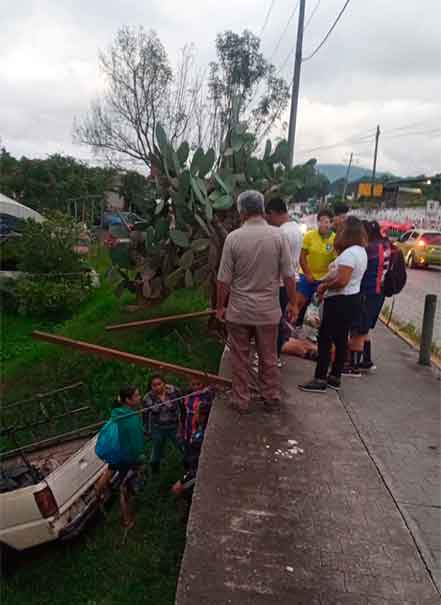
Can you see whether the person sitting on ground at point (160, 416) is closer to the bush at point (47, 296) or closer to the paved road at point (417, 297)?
the paved road at point (417, 297)

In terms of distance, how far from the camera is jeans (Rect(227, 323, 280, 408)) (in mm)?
3801

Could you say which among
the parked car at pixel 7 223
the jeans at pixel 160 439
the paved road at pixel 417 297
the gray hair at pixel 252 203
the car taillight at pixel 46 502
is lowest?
the car taillight at pixel 46 502

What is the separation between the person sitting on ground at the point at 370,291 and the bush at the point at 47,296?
8.24 meters

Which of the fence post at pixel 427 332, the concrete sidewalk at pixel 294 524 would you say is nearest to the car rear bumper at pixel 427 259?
the fence post at pixel 427 332

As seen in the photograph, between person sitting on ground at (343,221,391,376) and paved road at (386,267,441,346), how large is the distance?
359cm

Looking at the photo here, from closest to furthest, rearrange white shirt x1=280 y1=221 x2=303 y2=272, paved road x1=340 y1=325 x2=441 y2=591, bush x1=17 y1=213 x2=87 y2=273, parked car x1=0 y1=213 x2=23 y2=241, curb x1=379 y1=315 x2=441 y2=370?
1. paved road x1=340 y1=325 x2=441 y2=591
2. white shirt x1=280 y1=221 x2=303 y2=272
3. curb x1=379 y1=315 x2=441 y2=370
4. bush x1=17 y1=213 x2=87 y2=273
5. parked car x1=0 y1=213 x2=23 y2=241

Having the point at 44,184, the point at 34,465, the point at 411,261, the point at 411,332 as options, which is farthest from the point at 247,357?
the point at 44,184

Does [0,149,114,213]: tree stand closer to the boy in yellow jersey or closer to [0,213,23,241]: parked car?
[0,213,23,241]: parked car

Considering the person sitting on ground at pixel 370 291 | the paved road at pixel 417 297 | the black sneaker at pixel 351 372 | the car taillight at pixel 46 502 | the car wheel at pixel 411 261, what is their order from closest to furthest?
the car taillight at pixel 46 502 < the person sitting on ground at pixel 370 291 < the black sneaker at pixel 351 372 < the paved road at pixel 417 297 < the car wheel at pixel 411 261

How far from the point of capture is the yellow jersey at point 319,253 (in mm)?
5746

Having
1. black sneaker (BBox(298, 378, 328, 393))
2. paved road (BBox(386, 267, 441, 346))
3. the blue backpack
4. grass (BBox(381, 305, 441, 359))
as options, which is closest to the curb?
grass (BBox(381, 305, 441, 359))

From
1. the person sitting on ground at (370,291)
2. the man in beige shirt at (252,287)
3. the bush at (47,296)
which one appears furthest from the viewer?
the bush at (47,296)

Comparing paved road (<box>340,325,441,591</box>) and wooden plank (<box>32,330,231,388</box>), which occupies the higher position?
wooden plank (<box>32,330,231,388</box>)

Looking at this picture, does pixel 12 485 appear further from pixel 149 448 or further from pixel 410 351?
pixel 410 351
